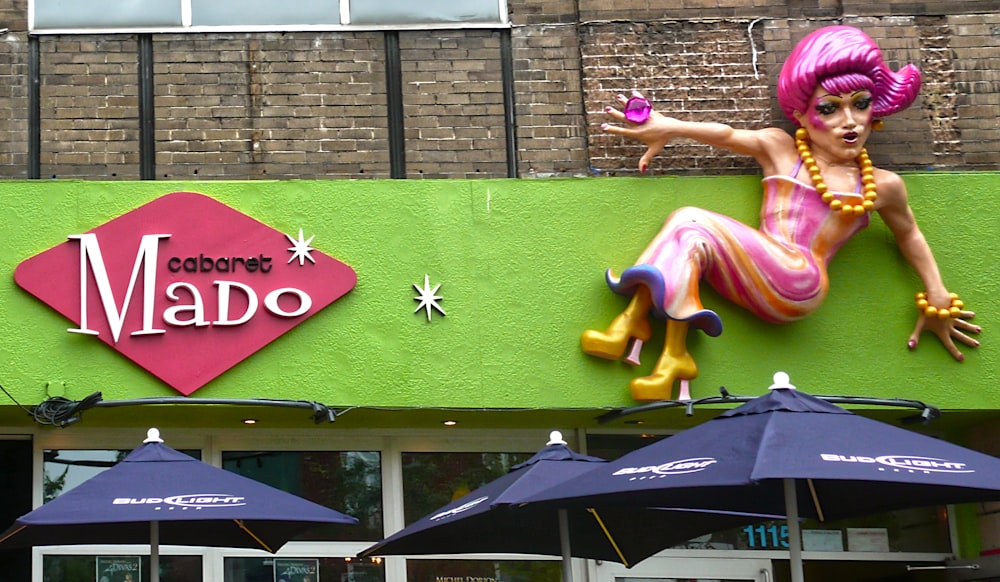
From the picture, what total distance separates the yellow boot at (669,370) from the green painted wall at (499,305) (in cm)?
13

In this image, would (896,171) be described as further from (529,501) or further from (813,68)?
(529,501)

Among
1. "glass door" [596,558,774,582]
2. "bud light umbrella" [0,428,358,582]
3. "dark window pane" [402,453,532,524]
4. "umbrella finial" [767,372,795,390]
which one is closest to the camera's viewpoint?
"umbrella finial" [767,372,795,390]

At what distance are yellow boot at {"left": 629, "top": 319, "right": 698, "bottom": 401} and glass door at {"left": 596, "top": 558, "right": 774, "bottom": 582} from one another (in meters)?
1.44

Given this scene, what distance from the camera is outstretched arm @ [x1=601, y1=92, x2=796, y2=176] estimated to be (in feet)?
34.0

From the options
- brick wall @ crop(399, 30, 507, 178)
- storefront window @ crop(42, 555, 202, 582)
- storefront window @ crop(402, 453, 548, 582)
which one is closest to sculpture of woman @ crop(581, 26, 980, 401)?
brick wall @ crop(399, 30, 507, 178)

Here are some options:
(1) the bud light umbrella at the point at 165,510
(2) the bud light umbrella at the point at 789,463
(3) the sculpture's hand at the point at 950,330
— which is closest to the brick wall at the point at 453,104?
(1) the bud light umbrella at the point at 165,510

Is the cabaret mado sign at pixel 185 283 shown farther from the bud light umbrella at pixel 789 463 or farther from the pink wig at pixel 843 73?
the pink wig at pixel 843 73

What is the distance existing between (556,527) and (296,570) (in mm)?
2090

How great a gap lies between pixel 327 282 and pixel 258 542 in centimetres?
187

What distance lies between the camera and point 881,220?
1054 centimetres

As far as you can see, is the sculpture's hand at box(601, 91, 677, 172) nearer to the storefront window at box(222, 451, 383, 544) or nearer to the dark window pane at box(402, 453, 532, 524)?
the dark window pane at box(402, 453, 532, 524)

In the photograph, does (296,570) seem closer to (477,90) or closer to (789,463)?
(477,90)

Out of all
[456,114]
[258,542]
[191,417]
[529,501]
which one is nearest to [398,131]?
[456,114]

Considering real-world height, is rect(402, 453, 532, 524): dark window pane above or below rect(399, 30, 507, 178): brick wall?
below
